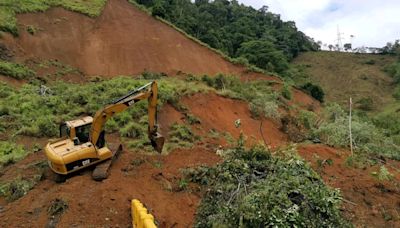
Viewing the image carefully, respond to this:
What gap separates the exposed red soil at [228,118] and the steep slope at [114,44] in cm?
1006

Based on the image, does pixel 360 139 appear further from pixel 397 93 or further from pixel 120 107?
pixel 397 93

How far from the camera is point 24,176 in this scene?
1147cm

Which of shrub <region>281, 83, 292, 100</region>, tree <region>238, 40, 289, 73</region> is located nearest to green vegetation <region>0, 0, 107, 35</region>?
shrub <region>281, 83, 292, 100</region>

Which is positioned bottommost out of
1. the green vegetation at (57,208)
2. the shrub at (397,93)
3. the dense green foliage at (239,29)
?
the shrub at (397,93)

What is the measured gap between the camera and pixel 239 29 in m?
56.4


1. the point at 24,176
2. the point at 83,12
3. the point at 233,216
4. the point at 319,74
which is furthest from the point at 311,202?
the point at 319,74

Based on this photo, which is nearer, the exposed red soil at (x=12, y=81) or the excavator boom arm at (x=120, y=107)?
the excavator boom arm at (x=120, y=107)

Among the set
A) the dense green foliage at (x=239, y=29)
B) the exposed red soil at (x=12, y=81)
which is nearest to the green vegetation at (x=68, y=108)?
the exposed red soil at (x=12, y=81)

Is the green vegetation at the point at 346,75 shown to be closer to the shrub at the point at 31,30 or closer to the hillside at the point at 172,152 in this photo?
the hillside at the point at 172,152

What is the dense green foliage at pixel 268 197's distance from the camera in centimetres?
716

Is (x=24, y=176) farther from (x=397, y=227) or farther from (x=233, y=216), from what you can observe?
(x=397, y=227)

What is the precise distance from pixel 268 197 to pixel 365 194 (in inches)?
187

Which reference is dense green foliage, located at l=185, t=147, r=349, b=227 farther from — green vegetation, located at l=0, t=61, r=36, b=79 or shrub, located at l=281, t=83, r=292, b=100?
shrub, located at l=281, t=83, r=292, b=100

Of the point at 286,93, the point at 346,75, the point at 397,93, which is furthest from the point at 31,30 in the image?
the point at 346,75
